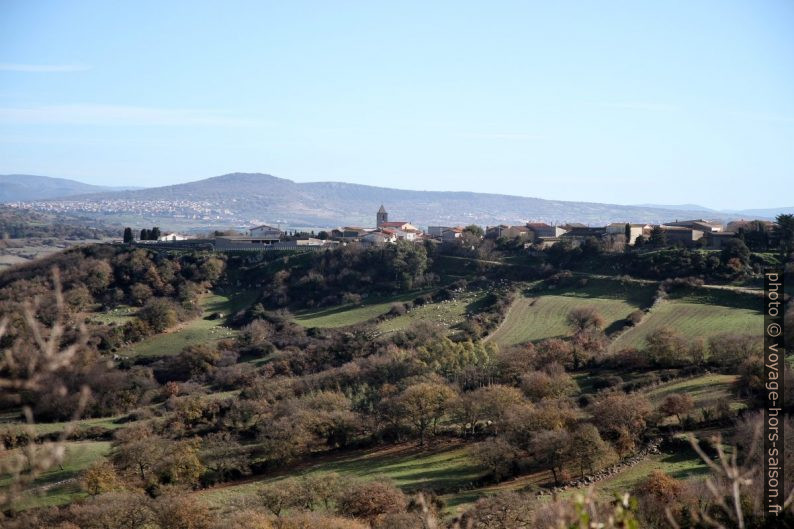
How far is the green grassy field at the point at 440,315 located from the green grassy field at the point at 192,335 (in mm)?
9432

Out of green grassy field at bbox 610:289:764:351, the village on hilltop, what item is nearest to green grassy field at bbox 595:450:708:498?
green grassy field at bbox 610:289:764:351

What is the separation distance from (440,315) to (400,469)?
21.6 m

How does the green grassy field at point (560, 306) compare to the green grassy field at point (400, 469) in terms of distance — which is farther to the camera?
the green grassy field at point (560, 306)

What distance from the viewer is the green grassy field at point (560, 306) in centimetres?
3778

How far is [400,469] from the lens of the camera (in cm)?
2259

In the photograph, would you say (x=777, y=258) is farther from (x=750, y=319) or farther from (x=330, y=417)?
(x=330, y=417)

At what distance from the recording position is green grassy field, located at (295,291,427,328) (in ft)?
152

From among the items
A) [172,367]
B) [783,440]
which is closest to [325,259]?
[172,367]

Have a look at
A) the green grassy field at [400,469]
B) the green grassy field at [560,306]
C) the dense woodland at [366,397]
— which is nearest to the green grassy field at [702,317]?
the dense woodland at [366,397]

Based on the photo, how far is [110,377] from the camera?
3412 cm

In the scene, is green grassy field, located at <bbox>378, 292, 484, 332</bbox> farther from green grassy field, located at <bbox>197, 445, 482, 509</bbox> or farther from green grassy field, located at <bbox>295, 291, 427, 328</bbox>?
green grassy field, located at <bbox>197, 445, 482, 509</bbox>

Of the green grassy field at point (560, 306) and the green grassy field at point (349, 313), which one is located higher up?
the green grassy field at point (560, 306)

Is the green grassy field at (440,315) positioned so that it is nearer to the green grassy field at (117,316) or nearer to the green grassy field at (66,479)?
the green grassy field at (117,316)

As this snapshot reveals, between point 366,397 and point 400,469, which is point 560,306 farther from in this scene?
point 400,469
